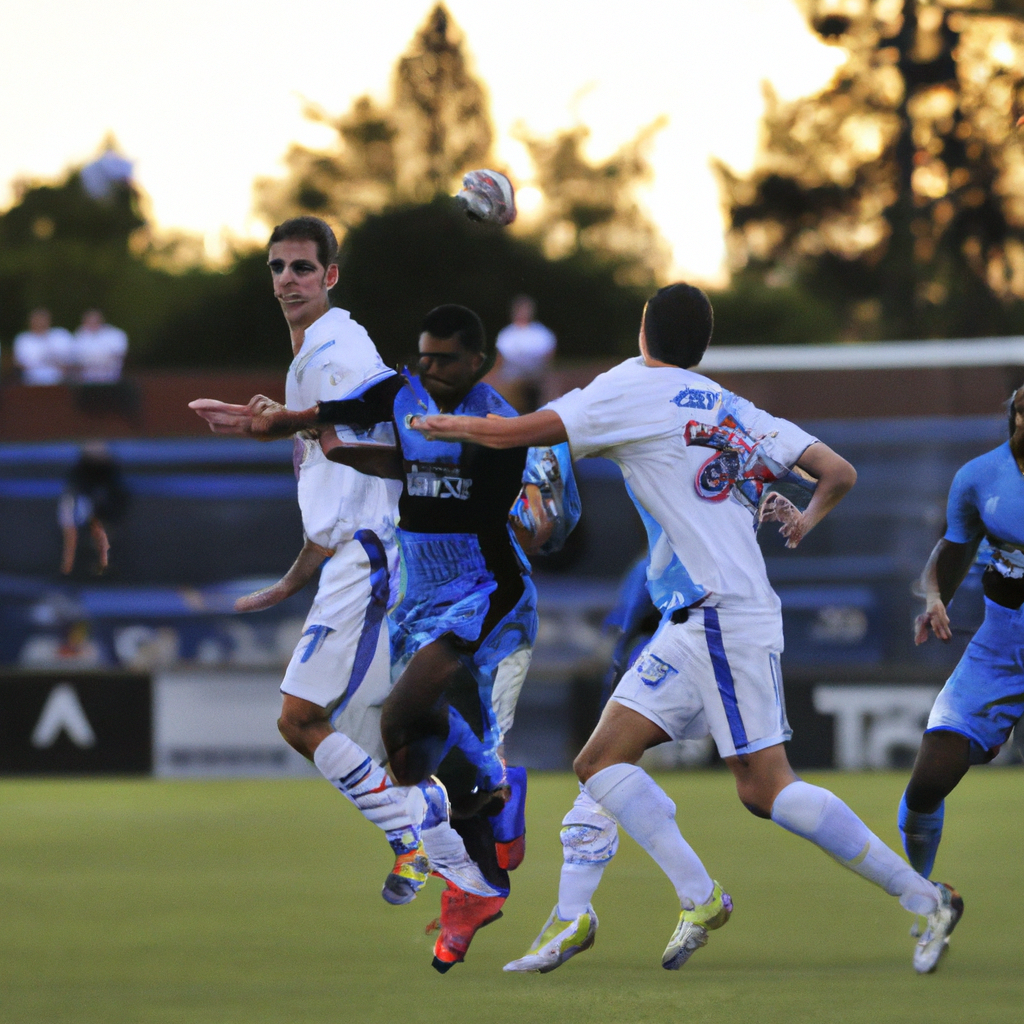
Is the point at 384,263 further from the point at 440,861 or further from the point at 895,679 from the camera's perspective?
the point at 440,861

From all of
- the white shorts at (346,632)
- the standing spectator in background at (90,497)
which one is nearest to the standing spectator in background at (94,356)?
the standing spectator in background at (90,497)

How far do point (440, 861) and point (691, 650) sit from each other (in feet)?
3.88

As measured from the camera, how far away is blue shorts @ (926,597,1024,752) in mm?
6199

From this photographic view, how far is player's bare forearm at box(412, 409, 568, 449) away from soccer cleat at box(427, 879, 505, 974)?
1.59m

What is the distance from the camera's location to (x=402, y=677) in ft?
19.7

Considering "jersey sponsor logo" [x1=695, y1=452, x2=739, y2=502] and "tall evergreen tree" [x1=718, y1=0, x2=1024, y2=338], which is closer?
"jersey sponsor logo" [x1=695, y1=452, x2=739, y2=502]

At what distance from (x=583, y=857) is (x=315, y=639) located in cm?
142

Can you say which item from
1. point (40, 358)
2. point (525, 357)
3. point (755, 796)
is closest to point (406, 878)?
point (755, 796)

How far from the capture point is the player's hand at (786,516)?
18.6 ft

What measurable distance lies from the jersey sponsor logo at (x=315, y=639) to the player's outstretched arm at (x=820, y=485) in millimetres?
1832

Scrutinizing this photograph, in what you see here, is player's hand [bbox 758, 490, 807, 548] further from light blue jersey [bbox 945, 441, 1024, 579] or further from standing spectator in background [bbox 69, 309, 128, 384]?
standing spectator in background [bbox 69, 309, 128, 384]

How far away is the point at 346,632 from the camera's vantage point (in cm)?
665

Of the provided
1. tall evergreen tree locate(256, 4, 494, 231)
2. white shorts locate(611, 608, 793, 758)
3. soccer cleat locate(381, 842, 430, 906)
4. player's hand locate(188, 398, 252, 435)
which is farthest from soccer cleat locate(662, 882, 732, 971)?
tall evergreen tree locate(256, 4, 494, 231)

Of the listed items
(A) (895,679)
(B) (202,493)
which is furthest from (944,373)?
(B) (202,493)
